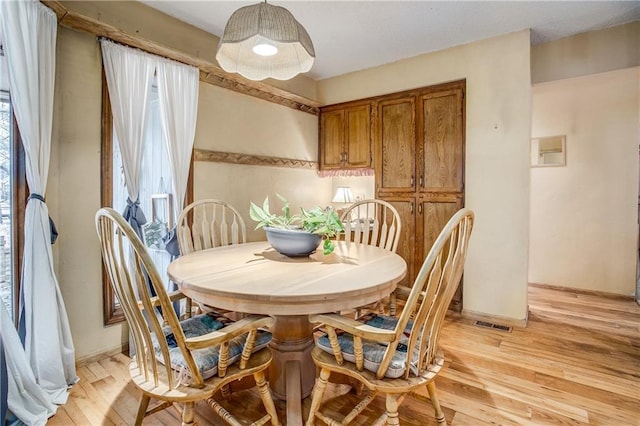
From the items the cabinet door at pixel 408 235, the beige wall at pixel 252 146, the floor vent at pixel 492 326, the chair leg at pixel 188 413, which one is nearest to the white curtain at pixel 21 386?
the chair leg at pixel 188 413

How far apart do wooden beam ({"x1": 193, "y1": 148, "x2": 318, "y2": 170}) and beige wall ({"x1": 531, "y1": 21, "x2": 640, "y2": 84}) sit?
8.00 feet

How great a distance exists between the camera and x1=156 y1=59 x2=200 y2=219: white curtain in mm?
2504

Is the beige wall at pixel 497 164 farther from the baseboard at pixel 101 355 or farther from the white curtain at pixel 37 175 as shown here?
the white curtain at pixel 37 175

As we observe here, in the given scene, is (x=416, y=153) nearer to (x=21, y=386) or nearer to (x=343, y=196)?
(x=343, y=196)

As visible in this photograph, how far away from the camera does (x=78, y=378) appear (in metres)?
1.98

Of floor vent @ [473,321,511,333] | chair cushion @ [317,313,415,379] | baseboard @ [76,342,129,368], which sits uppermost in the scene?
chair cushion @ [317,313,415,379]

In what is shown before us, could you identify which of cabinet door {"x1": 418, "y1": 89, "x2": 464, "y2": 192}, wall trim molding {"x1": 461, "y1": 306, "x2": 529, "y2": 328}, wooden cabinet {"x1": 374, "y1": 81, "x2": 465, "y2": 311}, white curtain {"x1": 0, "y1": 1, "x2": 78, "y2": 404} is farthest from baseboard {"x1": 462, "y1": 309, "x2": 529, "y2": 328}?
white curtain {"x1": 0, "y1": 1, "x2": 78, "y2": 404}

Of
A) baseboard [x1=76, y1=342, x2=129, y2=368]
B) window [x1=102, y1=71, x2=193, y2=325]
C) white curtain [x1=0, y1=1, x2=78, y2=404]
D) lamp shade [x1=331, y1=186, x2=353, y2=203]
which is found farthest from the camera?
lamp shade [x1=331, y1=186, x2=353, y2=203]

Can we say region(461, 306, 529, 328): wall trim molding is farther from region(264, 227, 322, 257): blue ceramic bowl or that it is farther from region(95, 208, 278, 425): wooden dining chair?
region(95, 208, 278, 425): wooden dining chair

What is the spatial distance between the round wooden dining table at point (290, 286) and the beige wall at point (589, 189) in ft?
9.59

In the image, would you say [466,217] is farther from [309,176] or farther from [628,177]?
[628,177]

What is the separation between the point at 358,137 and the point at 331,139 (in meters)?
0.39

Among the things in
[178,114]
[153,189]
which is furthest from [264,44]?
[153,189]

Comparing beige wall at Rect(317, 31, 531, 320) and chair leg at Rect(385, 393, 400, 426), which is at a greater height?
beige wall at Rect(317, 31, 531, 320)
